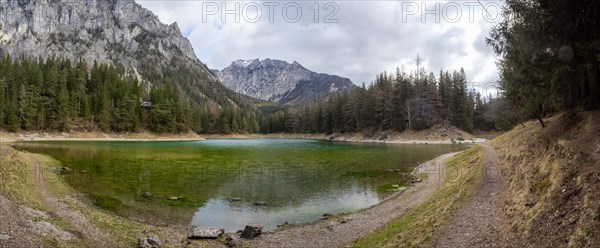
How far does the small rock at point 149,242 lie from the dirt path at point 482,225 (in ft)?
43.3

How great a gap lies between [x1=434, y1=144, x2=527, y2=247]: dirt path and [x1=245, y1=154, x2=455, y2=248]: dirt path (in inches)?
203

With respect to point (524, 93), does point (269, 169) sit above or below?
below

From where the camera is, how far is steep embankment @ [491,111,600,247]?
10.3m

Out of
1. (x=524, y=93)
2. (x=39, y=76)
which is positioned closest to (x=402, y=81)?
(x=524, y=93)

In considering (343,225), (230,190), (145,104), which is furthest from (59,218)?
(145,104)

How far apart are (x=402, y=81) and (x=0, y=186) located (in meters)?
122

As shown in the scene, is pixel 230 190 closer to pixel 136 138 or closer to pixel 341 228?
pixel 341 228

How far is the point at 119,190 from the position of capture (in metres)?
29.3

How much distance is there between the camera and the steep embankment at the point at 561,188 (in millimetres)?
10258

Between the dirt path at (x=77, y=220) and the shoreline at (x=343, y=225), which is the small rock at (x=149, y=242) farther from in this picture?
the dirt path at (x=77, y=220)

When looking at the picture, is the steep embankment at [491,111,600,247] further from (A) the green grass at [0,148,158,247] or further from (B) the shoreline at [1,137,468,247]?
(A) the green grass at [0,148,158,247]

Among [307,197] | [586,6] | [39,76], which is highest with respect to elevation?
[39,76]

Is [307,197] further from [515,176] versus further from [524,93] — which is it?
[524,93]

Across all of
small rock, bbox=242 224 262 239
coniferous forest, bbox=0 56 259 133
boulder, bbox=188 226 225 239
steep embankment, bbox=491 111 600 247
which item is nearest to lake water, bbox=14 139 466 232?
boulder, bbox=188 226 225 239
